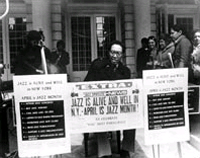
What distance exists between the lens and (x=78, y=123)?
8.63 feet

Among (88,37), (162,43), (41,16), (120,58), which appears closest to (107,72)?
(120,58)

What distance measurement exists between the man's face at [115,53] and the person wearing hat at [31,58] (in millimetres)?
705

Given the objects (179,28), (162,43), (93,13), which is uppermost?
(93,13)

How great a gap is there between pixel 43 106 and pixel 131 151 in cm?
120

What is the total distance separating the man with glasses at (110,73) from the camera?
3.00m

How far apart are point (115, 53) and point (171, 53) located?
0.84 m

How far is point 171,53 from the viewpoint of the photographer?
350cm

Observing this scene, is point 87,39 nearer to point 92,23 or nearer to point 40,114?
point 92,23

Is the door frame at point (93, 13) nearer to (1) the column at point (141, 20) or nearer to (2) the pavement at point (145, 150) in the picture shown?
(1) the column at point (141, 20)

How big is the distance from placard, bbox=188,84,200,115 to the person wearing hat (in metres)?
1.50

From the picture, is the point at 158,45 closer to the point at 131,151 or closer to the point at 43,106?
the point at 131,151

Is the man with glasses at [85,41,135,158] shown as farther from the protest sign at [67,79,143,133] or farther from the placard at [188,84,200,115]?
the placard at [188,84,200,115]

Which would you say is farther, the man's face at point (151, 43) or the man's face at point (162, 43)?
the man's face at point (151, 43)

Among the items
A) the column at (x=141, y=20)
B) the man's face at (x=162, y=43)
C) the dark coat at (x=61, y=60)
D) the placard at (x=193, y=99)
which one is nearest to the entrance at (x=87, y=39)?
the dark coat at (x=61, y=60)
